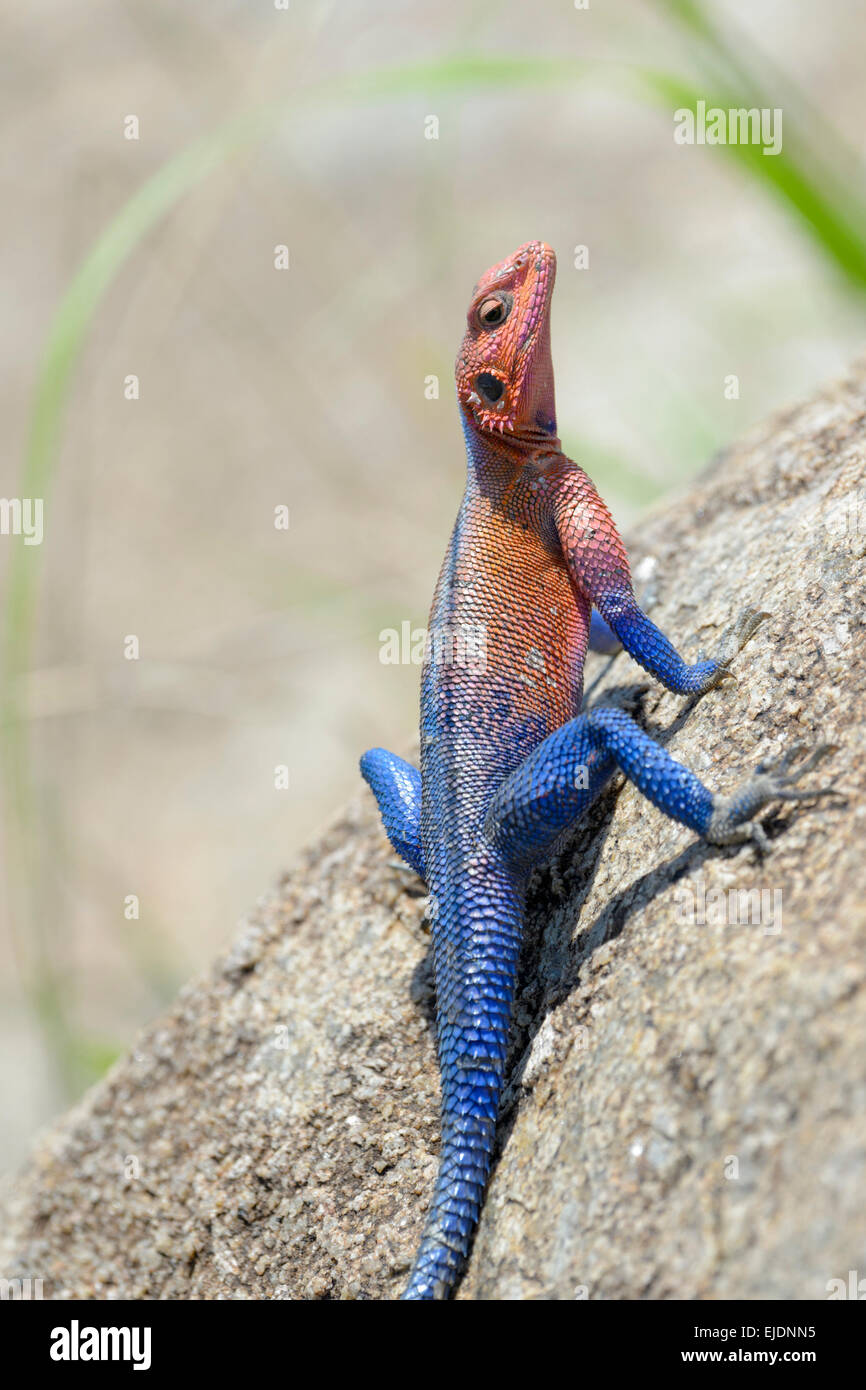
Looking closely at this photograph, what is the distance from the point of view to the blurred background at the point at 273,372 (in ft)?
20.6

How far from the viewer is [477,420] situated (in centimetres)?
286

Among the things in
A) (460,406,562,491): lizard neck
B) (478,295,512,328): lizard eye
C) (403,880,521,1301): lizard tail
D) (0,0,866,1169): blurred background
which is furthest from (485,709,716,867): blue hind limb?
(0,0,866,1169): blurred background

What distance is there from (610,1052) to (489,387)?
1.65 m

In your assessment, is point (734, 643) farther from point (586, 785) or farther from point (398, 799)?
point (398, 799)

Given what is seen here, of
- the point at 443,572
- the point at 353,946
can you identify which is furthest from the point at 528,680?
the point at 353,946

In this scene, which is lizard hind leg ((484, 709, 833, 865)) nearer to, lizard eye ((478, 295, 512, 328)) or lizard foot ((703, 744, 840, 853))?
lizard foot ((703, 744, 840, 853))

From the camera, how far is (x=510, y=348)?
278 cm

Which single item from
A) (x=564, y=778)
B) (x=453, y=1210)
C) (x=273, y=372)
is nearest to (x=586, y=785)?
(x=564, y=778)

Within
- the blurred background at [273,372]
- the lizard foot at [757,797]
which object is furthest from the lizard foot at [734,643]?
the blurred background at [273,372]

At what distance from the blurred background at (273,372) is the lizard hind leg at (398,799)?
5.88 feet

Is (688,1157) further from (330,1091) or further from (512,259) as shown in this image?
(512,259)

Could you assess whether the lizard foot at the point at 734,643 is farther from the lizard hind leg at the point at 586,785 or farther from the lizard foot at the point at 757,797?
the lizard foot at the point at 757,797

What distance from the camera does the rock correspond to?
1.64 metres

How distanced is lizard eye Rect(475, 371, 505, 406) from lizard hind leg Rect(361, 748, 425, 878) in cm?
95
